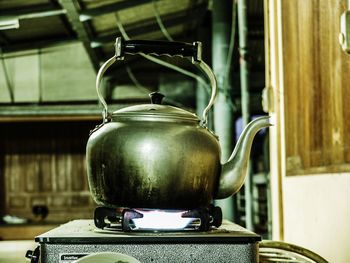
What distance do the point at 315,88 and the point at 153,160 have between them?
1113 mm

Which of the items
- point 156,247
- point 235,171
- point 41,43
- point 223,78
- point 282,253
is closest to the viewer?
point 156,247

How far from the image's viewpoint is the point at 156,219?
184cm

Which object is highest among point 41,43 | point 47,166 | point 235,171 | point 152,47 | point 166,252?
point 41,43

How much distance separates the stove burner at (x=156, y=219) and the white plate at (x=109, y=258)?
27 centimetres

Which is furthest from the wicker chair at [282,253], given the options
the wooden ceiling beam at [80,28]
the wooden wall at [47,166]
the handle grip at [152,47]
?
the wooden wall at [47,166]

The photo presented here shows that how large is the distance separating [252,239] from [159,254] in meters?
0.27

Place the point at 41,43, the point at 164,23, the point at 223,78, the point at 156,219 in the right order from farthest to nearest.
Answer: the point at 41,43, the point at 164,23, the point at 223,78, the point at 156,219

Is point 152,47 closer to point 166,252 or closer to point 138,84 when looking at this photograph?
point 166,252

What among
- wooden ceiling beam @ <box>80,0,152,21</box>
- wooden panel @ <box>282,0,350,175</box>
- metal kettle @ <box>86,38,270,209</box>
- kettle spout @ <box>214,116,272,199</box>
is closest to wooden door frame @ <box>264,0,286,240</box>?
wooden panel @ <box>282,0,350,175</box>

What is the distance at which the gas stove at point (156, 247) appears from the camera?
166cm

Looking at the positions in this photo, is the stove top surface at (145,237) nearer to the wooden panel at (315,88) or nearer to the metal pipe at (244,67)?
the wooden panel at (315,88)

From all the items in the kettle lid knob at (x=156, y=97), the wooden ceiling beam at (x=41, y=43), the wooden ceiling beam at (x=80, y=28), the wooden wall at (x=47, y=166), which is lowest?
the wooden wall at (x=47, y=166)

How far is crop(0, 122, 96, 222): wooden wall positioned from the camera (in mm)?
11109

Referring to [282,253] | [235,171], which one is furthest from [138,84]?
[235,171]
